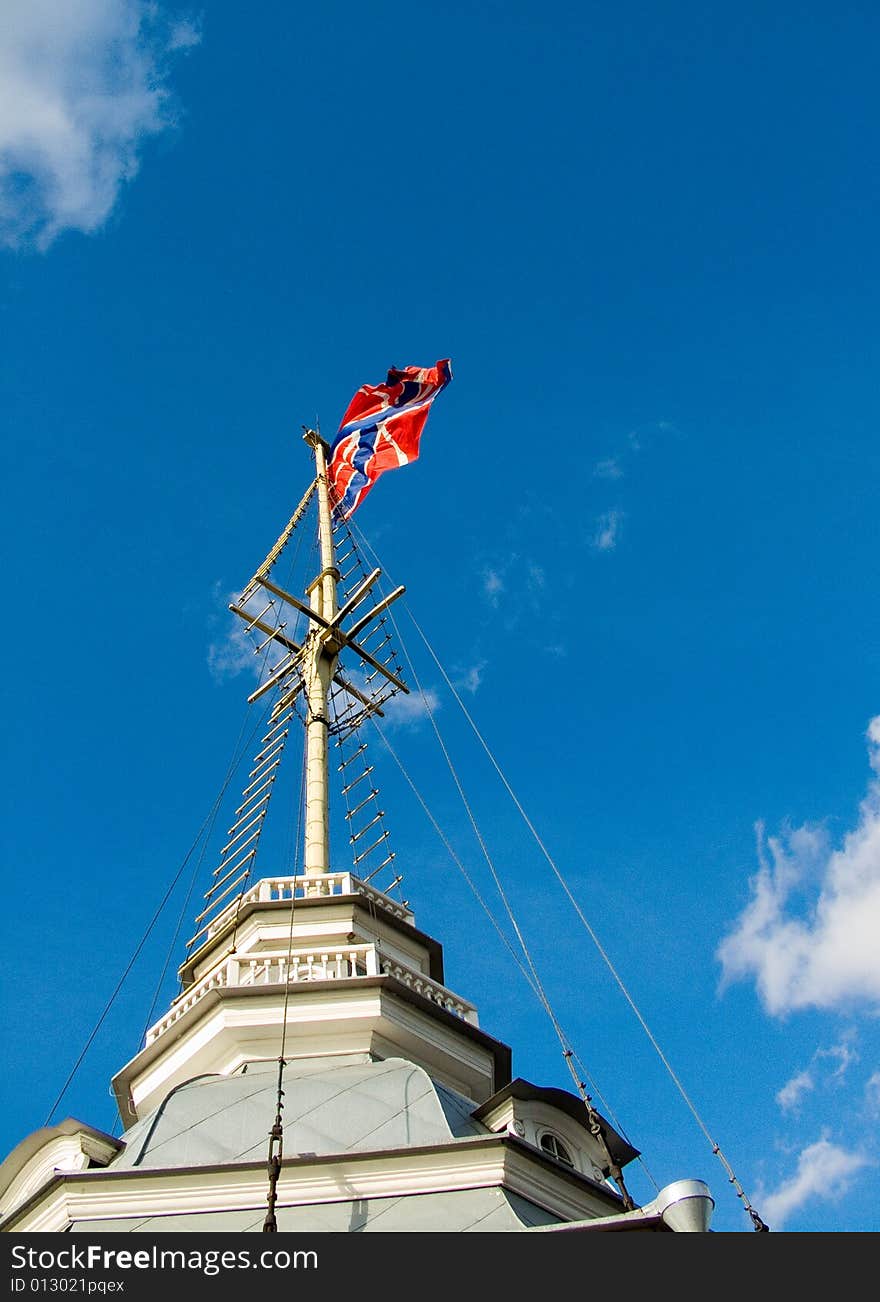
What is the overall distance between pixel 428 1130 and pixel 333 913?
248 inches

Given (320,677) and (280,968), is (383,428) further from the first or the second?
(280,968)

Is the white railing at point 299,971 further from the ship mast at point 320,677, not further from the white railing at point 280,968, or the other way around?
the ship mast at point 320,677

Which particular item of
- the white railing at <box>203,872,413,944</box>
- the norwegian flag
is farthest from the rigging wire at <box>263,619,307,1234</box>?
the norwegian flag

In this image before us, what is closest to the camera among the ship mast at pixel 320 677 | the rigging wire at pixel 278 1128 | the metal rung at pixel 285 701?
the rigging wire at pixel 278 1128

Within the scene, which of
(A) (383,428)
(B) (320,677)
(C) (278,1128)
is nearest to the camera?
(C) (278,1128)

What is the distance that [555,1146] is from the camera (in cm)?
1634

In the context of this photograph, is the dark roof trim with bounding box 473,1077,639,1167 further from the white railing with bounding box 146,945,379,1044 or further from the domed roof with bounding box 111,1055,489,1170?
the white railing with bounding box 146,945,379,1044

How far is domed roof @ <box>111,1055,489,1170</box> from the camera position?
14.8 meters

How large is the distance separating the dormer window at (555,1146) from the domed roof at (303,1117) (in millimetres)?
967

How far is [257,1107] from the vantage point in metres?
15.5

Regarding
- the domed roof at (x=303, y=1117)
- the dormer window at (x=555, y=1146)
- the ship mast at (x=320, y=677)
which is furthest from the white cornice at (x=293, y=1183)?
the ship mast at (x=320, y=677)

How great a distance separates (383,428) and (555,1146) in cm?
1943

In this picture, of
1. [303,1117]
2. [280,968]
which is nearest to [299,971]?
[280,968]

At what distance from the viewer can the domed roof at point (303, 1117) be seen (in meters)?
14.8
